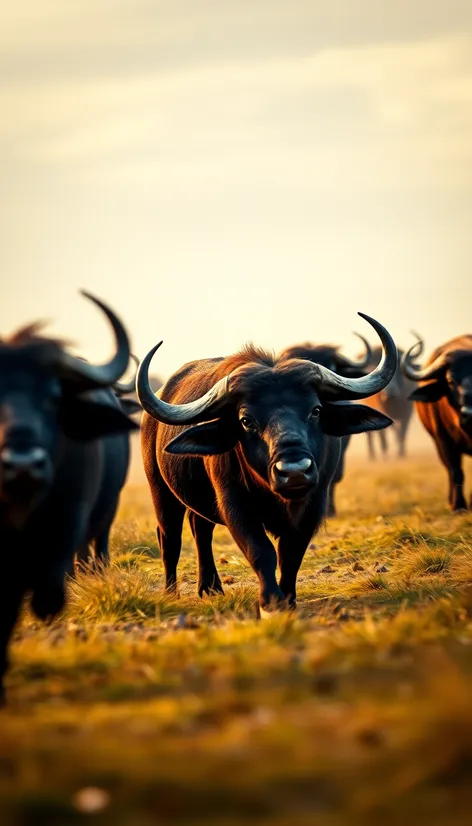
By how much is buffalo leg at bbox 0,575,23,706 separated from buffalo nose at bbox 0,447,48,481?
69cm

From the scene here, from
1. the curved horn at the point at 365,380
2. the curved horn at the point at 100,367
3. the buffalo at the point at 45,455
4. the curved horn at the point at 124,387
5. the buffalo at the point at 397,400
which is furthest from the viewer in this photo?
the buffalo at the point at 397,400

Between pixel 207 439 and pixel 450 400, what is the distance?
6.57 meters

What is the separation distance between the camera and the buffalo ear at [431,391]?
45.0ft

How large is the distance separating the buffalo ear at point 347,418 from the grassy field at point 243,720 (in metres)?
1.36

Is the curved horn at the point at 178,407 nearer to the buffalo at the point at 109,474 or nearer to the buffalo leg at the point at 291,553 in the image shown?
the buffalo at the point at 109,474

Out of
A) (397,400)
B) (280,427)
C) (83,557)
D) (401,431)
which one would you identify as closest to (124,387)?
(83,557)

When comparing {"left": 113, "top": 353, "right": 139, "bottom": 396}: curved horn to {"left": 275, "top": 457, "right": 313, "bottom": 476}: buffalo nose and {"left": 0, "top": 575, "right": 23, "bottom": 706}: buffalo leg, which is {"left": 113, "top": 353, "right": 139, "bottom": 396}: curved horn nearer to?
{"left": 275, "top": 457, "right": 313, "bottom": 476}: buffalo nose

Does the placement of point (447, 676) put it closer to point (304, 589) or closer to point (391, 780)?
point (391, 780)

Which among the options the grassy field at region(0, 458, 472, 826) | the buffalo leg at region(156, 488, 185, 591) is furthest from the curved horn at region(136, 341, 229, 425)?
the buffalo leg at region(156, 488, 185, 591)

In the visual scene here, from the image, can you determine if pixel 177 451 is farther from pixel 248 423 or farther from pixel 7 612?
pixel 7 612

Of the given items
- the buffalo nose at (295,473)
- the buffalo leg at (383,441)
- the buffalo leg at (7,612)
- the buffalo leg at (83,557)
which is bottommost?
the buffalo leg at (383,441)

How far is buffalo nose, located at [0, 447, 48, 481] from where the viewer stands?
4699 mm

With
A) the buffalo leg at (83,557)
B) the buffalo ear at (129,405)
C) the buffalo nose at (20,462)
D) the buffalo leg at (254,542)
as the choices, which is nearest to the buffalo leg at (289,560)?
the buffalo leg at (254,542)

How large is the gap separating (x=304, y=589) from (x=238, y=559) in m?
2.19
